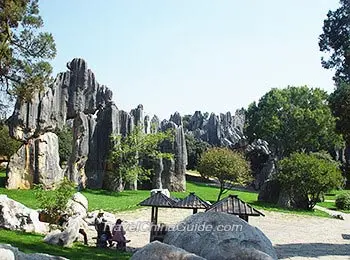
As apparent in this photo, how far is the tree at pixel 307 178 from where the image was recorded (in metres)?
29.2

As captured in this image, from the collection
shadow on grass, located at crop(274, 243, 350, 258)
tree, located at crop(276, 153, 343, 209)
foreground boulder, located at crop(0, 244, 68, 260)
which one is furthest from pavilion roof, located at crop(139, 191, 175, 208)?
tree, located at crop(276, 153, 343, 209)

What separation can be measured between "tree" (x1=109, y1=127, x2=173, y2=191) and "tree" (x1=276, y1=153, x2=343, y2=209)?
33.5 feet

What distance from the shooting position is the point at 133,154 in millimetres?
34594

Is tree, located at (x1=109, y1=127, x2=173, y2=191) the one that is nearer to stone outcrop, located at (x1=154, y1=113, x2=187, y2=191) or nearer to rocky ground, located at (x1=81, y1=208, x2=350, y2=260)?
stone outcrop, located at (x1=154, y1=113, x2=187, y2=191)

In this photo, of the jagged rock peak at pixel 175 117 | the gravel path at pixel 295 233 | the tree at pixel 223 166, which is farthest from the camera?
the jagged rock peak at pixel 175 117

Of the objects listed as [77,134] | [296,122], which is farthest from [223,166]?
[296,122]

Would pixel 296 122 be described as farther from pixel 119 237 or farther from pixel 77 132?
pixel 119 237

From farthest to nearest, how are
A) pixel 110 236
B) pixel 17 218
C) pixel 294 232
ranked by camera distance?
pixel 294 232
pixel 17 218
pixel 110 236

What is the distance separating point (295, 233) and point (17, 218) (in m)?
11.5

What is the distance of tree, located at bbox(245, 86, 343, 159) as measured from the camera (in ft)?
153

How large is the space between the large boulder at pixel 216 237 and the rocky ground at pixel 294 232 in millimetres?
6413

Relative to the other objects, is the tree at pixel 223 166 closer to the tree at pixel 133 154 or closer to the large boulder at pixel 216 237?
the tree at pixel 133 154

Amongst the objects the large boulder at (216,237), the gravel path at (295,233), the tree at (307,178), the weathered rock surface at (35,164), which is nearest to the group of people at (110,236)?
the gravel path at (295,233)

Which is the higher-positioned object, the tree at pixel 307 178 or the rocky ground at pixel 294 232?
the tree at pixel 307 178
